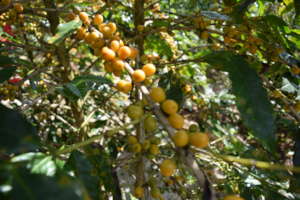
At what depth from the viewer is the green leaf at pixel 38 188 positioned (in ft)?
1.46

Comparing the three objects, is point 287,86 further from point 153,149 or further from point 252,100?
point 153,149

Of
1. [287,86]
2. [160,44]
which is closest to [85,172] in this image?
[287,86]

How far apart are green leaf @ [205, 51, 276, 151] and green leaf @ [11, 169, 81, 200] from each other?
53cm

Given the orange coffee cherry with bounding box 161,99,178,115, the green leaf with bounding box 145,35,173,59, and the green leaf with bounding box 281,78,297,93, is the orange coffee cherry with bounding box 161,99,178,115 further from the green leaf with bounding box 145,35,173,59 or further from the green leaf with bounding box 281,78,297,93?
the green leaf with bounding box 145,35,173,59

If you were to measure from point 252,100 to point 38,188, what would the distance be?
636 mm

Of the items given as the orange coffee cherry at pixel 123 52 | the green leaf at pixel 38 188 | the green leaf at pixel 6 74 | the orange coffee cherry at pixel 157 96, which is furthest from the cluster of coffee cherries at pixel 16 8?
the green leaf at pixel 38 188

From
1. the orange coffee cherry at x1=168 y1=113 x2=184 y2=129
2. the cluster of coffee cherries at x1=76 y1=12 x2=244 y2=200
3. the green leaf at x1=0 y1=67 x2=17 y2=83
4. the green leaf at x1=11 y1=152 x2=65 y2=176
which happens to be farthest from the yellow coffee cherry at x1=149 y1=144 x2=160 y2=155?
the green leaf at x1=0 y1=67 x2=17 y2=83

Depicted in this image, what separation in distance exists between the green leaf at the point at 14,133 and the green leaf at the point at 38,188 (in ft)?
0.24

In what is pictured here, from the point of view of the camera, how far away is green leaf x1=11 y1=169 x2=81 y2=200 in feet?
1.46

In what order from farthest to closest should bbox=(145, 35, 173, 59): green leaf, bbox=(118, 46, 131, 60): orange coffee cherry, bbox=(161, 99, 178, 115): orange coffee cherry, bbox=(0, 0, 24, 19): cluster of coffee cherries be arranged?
bbox=(145, 35, 173, 59): green leaf
bbox=(0, 0, 24, 19): cluster of coffee cherries
bbox=(118, 46, 131, 60): orange coffee cherry
bbox=(161, 99, 178, 115): orange coffee cherry

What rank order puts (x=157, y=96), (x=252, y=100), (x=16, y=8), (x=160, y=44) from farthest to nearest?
(x=160, y=44), (x=16, y=8), (x=252, y=100), (x=157, y=96)

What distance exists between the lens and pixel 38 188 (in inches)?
17.9

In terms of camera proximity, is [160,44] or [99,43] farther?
[160,44]

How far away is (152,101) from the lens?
71cm
